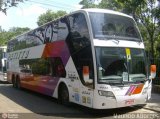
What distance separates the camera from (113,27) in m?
12.2

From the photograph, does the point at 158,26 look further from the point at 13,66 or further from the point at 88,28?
the point at 88,28

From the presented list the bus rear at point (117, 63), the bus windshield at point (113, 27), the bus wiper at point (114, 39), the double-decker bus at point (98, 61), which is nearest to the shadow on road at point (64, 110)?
the double-decker bus at point (98, 61)

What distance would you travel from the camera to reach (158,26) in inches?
917

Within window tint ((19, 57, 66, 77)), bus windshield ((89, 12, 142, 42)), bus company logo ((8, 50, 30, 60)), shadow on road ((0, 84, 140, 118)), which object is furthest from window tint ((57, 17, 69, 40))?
bus company logo ((8, 50, 30, 60))

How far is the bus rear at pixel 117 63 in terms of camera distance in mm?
11219

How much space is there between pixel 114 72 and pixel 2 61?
1804cm

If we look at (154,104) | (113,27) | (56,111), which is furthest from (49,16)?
(113,27)

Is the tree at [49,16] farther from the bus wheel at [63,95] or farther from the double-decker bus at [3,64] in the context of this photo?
the bus wheel at [63,95]

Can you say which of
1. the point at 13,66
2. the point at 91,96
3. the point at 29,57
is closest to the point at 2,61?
the point at 13,66

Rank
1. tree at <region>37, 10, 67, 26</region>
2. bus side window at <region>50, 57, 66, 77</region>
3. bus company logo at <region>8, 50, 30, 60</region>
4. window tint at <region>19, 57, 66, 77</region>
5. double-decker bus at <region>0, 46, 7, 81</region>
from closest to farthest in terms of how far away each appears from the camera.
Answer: bus side window at <region>50, 57, 66, 77</region> → window tint at <region>19, 57, 66, 77</region> → bus company logo at <region>8, 50, 30, 60</region> → double-decker bus at <region>0, 46, 7, 81</region> → tree at <region>37, 10, 67, 26</region>

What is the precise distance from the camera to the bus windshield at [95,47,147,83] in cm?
1137

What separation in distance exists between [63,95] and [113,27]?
3642 mm

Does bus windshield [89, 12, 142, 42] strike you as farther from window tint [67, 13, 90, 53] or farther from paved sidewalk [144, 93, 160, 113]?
paved sidewalk [144, 93, 160, 113]

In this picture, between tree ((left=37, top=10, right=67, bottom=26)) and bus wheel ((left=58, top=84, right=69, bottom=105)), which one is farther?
tree ((left=37, top=10, right=67, bottom=26))
